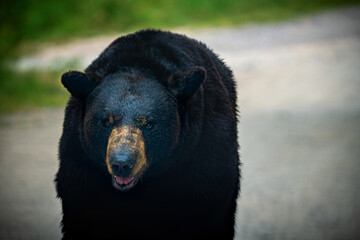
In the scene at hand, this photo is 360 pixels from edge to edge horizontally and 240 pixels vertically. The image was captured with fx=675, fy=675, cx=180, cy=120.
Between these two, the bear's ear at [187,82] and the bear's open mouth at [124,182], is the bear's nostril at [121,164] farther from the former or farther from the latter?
the bear's ear at [187,82]

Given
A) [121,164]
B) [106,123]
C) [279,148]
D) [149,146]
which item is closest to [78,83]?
[106,123]

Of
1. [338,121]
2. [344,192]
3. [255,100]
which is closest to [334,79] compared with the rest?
[255,100]

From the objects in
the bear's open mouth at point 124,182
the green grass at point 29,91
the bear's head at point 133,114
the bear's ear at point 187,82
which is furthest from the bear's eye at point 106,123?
the green grass at point 29,91

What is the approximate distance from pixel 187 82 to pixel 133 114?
421 millimetres

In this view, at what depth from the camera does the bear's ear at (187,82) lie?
4.32m

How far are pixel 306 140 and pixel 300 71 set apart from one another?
15.4ft

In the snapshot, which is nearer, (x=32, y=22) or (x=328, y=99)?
(x=328, y=99)

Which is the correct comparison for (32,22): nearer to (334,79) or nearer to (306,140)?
(334,79)

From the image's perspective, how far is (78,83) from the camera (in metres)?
4.39

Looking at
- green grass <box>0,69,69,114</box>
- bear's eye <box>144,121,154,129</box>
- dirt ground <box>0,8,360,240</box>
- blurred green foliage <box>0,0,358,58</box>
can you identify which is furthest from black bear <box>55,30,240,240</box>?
blurred green foliage <box>0,0,358,58</box>

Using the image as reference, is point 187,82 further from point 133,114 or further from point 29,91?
point 29,91

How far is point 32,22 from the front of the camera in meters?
19.0

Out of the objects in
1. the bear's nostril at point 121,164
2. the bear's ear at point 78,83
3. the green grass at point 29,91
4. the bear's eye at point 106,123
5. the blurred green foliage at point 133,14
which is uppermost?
the blurred green foliage at point 133,14

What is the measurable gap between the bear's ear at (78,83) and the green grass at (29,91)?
23.5 ft
